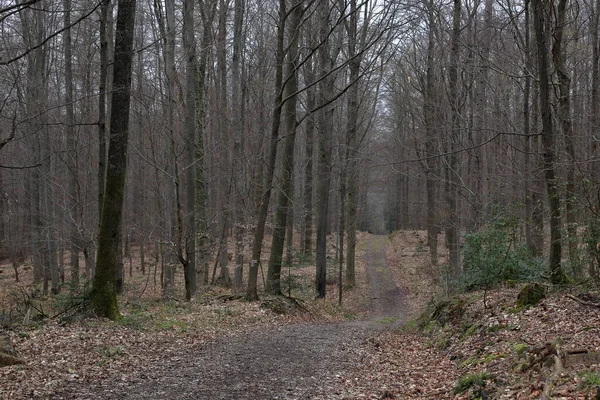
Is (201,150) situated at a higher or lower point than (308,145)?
lower

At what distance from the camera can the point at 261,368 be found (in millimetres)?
7773

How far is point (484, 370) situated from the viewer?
7.13 metres

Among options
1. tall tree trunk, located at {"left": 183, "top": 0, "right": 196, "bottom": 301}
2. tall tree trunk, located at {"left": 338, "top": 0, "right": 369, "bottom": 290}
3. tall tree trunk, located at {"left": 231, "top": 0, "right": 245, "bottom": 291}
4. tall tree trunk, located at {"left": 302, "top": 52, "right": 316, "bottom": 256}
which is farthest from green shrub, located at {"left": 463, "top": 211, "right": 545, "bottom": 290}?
tall tree trunk, located at {"left": 183, "top": 0, "right": 196, "bottom": 301}

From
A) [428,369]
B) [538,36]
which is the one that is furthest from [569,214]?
[428,369]

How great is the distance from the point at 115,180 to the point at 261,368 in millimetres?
4567

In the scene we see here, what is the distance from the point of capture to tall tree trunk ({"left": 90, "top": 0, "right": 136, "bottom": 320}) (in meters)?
9.76

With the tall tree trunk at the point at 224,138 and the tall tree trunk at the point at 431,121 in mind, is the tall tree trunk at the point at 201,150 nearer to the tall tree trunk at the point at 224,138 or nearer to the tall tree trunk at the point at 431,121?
the tall tree trunk at the point at 224,138

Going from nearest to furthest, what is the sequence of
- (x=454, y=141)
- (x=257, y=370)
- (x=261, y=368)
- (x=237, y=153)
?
(x=257, y=370) → (x=261, y=368) → (x=454, y=141) → (x=237, y=153)

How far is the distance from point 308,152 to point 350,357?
16.1 meters

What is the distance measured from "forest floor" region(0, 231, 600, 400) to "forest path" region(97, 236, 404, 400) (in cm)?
2

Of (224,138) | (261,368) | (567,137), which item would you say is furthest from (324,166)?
(261,368)

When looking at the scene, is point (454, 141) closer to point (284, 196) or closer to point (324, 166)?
point (324, 166)

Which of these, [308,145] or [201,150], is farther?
[308,145]

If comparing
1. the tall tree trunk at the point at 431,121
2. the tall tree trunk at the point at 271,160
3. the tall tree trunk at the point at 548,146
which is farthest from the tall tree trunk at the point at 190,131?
the tall tree trunk at the point at 548,146
